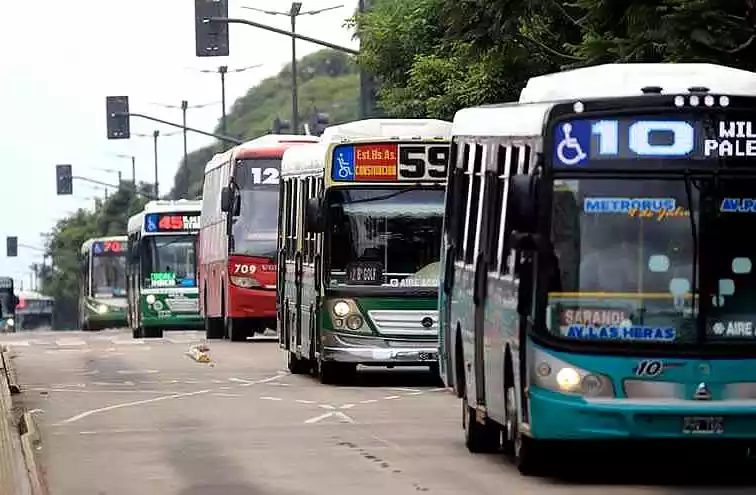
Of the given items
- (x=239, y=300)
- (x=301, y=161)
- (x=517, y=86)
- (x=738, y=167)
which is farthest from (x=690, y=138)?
(x=239, y=300)

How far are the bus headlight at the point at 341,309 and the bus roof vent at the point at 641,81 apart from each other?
10817 millimetres

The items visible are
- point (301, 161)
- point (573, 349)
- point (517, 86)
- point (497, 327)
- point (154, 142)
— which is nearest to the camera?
point (573, 349)

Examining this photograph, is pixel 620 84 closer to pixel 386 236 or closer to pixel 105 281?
pixel 386 236

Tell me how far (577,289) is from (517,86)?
823 inches

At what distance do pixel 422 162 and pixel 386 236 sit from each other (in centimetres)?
97

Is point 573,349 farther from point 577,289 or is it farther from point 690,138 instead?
point 690,138

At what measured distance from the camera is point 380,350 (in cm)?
2647

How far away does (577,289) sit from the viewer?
15.1 m

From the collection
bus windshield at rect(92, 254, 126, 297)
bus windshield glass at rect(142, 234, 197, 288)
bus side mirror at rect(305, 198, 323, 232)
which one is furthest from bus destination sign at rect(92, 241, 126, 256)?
bus side mirror at rect(305, 198, 323, 232)

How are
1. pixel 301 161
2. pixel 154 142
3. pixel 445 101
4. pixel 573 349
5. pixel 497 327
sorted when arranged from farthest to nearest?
pixel 154 142, pixel 445 101, pixel 301 161, pixel 497 327, pixel 573 349

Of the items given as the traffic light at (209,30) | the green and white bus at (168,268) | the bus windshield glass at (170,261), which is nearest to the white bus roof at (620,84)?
the traffic light at (209,30)

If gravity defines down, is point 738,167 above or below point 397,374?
above

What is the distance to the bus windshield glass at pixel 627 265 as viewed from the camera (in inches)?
594

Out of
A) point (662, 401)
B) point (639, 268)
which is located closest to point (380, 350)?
point (639, 268)
